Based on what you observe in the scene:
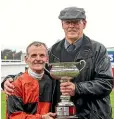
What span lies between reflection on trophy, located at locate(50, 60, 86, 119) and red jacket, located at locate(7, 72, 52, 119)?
13 centimetres

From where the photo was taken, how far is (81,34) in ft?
12.3

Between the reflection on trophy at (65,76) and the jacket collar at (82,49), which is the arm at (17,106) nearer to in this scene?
the reflection on trophy at (65,76)

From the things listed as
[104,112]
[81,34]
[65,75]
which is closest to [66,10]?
[81,34]

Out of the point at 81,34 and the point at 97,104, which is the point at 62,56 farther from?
the point at 97,104

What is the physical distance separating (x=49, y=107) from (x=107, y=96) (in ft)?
1.52

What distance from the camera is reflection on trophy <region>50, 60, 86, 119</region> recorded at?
3.49m

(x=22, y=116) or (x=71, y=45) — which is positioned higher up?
(x=71, y=45)

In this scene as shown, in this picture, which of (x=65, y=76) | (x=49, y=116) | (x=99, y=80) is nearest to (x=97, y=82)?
(x=99, y=80)

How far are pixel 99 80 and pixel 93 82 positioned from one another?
1.9 inches

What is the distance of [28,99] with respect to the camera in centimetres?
355

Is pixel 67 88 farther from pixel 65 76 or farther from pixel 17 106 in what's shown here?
pixel 17 106

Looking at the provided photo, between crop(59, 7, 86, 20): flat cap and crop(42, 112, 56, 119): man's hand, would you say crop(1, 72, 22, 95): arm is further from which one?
crop(59, 7, 86, 20): flat cap

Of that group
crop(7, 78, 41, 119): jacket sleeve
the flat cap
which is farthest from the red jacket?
the flat cap

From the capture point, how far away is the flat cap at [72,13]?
3.66m
